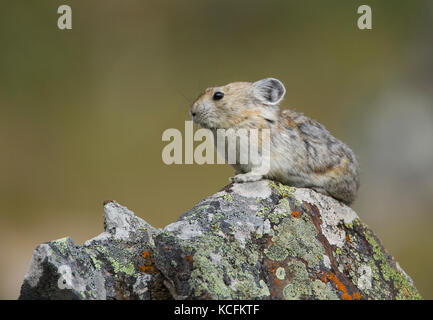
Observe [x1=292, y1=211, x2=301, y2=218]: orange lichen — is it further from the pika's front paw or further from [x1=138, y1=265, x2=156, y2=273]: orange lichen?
[x1=138, y1=265, x2=156, y2=273]: orange lichen

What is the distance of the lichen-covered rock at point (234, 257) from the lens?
504 cm

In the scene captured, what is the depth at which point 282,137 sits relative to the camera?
311 inches

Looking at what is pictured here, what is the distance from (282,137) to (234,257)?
2.77 metres

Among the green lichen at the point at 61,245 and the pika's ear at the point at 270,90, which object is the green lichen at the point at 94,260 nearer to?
the green lichen at the point at 61,245

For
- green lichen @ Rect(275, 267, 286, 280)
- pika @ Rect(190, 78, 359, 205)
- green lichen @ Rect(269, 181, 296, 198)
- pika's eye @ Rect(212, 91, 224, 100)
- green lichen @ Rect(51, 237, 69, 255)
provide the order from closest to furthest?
1. green lichen @ Rect(51, 237, 69, 255)
2. green lichen @ Rect(275, 267, 286, 280)
3. green lichen @ Rect(269, 181, 296, 198)
4. pika @ Rect(190, 78, 359, 205)
5. pika's eye @ Rect(212, 91, 224, 100)

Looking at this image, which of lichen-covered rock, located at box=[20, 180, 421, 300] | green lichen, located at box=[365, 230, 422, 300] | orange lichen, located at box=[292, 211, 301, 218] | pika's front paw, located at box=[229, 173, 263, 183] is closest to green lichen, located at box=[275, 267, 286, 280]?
lichen-covered rock, located at box=[20, 180, 421, 300]

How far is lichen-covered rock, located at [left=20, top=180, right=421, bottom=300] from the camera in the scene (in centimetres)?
504

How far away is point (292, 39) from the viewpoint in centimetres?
2434

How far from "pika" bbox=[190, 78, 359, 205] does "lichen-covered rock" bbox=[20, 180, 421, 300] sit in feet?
2.07

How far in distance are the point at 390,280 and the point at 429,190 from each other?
54.7ft

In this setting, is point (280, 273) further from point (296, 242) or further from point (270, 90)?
point (270, 90)
